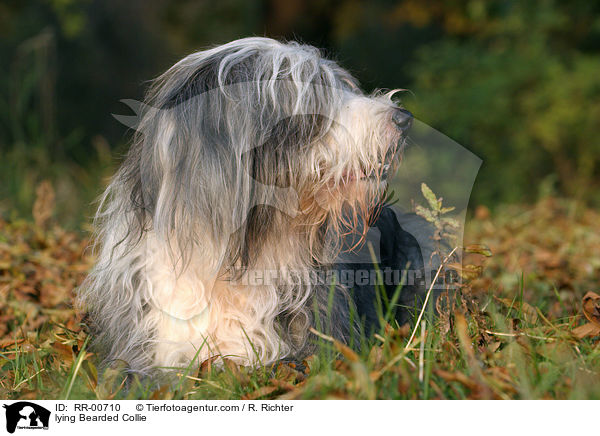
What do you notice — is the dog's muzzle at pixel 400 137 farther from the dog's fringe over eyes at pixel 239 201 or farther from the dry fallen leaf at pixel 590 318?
the dry fallen leaf at pixel 590 318

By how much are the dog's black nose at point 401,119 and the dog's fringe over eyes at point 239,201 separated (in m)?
0.02

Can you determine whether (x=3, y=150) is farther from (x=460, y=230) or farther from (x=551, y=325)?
(x=551, y=325)

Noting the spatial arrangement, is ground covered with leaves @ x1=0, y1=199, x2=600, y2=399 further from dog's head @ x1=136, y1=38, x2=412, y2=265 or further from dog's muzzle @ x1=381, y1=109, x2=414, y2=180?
dog's muzzle @ x1=381, y1=109, x2=414, y2=180

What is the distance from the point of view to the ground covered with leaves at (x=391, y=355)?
202 centimetres

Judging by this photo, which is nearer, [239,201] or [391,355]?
[391,355]

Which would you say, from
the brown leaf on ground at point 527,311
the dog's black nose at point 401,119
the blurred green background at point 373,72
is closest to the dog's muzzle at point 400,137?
the dog's black nose at point 401,119

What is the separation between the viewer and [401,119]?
7.61ft

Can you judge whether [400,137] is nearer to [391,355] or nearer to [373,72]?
[391,355]

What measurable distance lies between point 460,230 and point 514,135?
466 centimetres

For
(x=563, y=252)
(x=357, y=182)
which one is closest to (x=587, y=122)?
(x=563, y=252)

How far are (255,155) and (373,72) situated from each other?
6.99 meters
